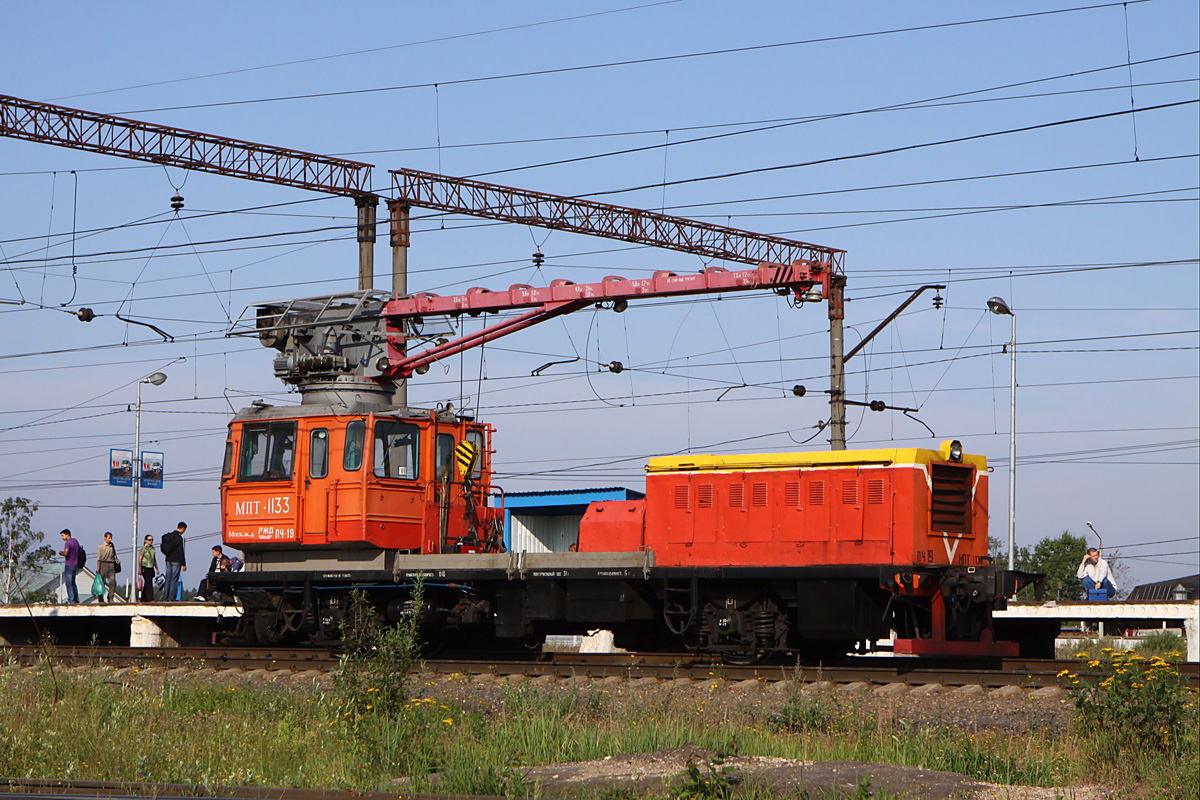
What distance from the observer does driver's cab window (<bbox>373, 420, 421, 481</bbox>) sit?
18594 millimetres

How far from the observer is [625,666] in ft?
56.0

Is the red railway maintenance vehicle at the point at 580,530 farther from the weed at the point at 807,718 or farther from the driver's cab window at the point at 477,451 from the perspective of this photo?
the weed at the point at 807,718

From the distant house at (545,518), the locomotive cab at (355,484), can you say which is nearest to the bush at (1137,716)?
the locomotive cab at (355,484)

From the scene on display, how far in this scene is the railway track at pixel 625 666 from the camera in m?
15.0

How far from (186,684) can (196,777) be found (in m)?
7.39

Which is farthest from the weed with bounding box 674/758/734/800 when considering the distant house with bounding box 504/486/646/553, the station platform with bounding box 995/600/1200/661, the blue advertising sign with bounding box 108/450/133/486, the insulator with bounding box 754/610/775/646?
the blue advertising sign with bounding box 108/450/133/486

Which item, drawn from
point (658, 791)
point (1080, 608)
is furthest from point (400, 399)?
point (658, 791)

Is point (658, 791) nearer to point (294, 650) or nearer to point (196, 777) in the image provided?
point (196, 777)

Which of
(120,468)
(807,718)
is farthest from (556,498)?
(807,718)

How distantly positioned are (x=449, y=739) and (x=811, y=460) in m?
6.83

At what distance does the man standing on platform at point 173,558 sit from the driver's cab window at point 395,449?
10.5m

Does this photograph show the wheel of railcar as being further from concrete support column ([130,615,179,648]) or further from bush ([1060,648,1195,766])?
bush ([1060,648,1195,766])

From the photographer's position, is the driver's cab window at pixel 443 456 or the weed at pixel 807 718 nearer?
the weed at pixel 807 718

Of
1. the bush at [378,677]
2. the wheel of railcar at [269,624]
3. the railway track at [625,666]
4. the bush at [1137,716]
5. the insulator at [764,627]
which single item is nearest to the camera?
the bush at [1137,716]
